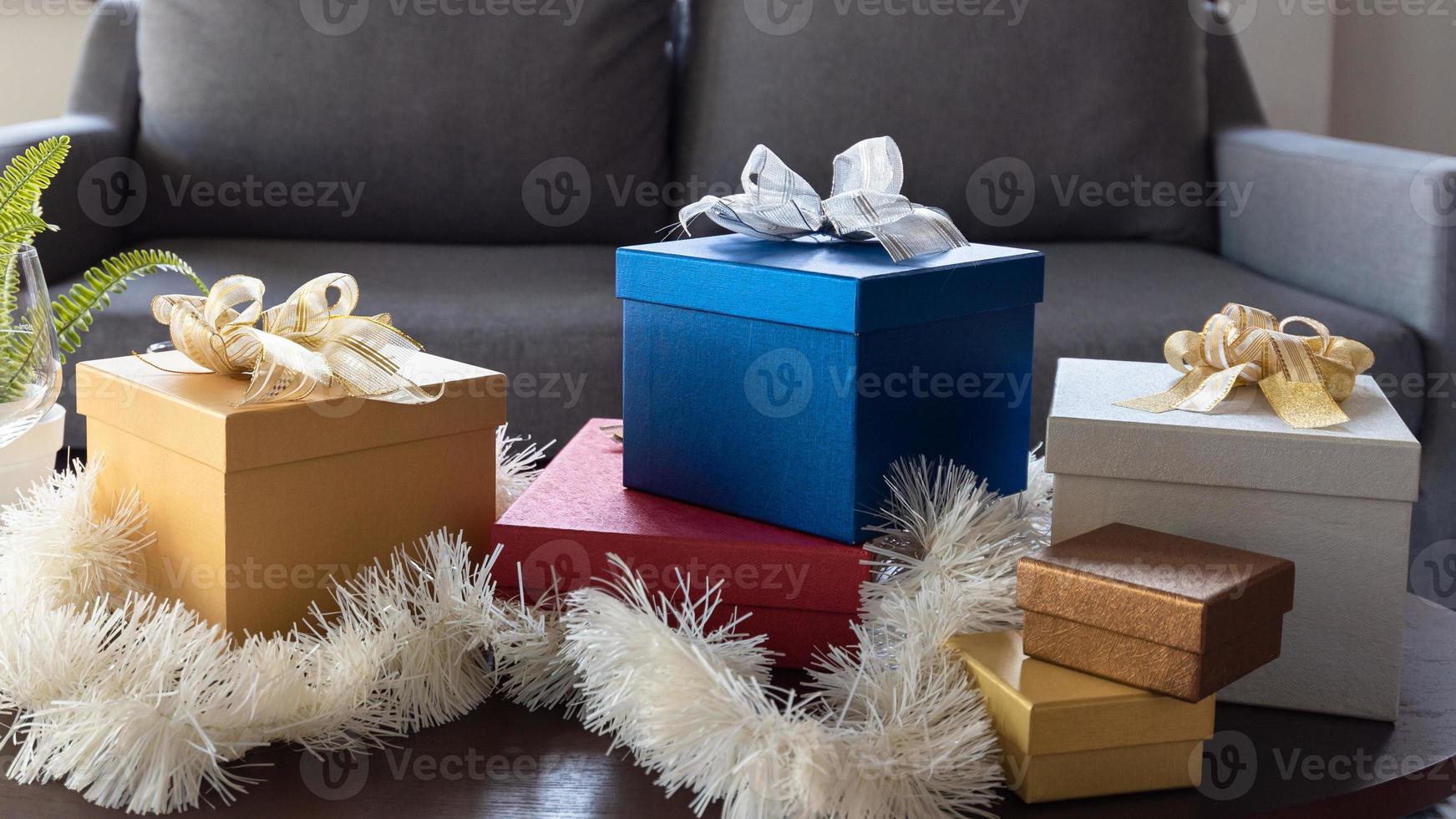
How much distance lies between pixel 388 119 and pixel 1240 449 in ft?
4.96

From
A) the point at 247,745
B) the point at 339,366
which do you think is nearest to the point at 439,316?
the point at 339,366

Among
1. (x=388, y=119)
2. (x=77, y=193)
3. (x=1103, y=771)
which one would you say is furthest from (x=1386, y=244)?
(x=77, y=193)

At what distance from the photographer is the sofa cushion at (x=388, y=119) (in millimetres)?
1836

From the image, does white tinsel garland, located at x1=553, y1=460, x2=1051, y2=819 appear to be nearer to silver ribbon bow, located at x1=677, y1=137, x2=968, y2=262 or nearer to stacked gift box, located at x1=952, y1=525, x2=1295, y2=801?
stacked gift box, located at x1=952, y1=525, x2=1295, y2=801

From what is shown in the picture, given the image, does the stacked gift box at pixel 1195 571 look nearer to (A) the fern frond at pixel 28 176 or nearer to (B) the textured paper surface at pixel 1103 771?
(B) the textured paper surface at pixel 1103 771

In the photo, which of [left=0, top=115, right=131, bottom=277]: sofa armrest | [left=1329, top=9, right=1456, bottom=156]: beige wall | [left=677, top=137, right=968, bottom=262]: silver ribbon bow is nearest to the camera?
[left=677, top=137, right=968, bottom=262]: silver ribbon bow

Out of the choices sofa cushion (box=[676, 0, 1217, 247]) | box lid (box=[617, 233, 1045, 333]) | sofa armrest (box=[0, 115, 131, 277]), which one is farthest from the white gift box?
sofa armrest (box=[0, 115, 131, 277])

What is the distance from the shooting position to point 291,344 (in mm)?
680

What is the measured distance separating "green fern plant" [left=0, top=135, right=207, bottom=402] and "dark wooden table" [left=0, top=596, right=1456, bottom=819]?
27 cm

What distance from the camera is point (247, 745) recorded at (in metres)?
0.57

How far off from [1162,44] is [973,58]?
1.04ft

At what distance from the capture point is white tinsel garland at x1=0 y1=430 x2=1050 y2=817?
0.53 meters

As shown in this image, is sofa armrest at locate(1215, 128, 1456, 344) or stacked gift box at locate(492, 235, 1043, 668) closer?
stacked gift box at locate(492, 235, 1043, 668)

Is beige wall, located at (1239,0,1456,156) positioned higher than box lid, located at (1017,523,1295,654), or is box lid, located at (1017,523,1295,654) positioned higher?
beige wall, located at (1239,0,1456,156)
